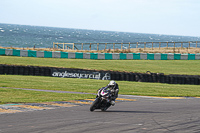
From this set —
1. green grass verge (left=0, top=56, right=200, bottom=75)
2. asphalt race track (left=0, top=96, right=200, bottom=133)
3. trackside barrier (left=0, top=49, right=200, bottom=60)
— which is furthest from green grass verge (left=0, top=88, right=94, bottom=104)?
trackside barrier (left=0, top=49, right=200, bottom=60)

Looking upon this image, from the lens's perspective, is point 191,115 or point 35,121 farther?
point 191,115

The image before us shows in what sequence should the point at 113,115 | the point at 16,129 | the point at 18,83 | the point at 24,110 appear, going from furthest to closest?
the point at 18,83, the point at 24,110, the point at 113,115, the point at 16,129

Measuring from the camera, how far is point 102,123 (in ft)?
33.0

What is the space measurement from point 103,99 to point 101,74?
54.2ft

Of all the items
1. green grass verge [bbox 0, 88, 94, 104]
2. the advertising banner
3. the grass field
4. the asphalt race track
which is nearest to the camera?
the asphalt race track

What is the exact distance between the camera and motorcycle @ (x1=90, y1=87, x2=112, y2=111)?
1246 centimetres

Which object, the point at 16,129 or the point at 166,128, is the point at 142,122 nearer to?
the point at 166,128

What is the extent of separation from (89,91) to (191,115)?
956 centimetres

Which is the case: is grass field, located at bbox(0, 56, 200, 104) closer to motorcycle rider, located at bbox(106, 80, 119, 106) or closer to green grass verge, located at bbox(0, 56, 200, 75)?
green grass verge, located at bbox(0, 56, 200, 75)

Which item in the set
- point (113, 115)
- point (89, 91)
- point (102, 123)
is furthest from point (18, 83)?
point (102, 123)

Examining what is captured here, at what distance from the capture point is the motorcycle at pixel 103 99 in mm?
12461

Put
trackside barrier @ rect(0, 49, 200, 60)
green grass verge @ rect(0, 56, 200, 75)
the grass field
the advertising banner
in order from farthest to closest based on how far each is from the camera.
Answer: trackside barrier @ rect(0, 49, 200, 60), green grass verge @ rect(0, 56, 200, 75), the advertising banner, the grass field

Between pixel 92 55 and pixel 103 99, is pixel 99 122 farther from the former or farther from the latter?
pixel 92 55

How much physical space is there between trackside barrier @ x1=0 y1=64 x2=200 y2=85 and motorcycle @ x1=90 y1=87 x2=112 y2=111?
51.4 ft
